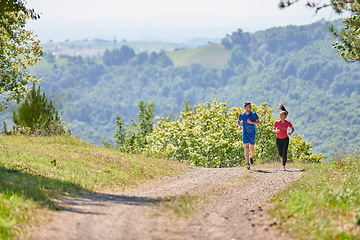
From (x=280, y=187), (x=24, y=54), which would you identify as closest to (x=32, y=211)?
(x=280, y=187)

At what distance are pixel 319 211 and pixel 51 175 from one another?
8.77 meters

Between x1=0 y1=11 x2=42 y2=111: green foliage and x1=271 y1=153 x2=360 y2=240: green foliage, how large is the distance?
20.3m

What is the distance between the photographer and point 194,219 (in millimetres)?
8852

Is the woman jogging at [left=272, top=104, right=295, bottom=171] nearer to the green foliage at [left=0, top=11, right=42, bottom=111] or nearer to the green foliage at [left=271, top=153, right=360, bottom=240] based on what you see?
the green foliage at [left=271, top=153, right=360, bottom=240]

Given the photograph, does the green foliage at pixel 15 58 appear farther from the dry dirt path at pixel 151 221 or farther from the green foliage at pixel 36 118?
the dry dirt path at pixel 151 221

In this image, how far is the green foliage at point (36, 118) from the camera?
90.4 ft

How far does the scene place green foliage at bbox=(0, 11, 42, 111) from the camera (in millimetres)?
25891

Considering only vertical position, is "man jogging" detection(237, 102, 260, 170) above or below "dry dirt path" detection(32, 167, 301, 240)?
above

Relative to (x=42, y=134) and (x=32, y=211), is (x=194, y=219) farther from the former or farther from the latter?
(x=42, y=134)

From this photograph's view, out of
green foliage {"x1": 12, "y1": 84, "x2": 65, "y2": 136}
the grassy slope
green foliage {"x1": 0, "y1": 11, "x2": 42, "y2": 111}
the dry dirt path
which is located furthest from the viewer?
green foliage {"x1": 12, "y1": 84, "x2": 65, "y2": 136}

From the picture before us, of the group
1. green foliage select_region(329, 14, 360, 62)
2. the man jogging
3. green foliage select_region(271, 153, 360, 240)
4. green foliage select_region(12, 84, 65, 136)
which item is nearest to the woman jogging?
the man jogging

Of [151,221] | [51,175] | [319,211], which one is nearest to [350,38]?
[319,211]

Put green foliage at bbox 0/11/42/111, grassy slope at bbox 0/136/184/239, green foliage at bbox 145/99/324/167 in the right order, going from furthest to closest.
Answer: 1. green foliage at bbox 145/99/324/167
2. green foliage at bbox 0/11/42/111
3. grassy slope at bbox 0/136/184/239

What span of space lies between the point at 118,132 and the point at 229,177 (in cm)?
6739
